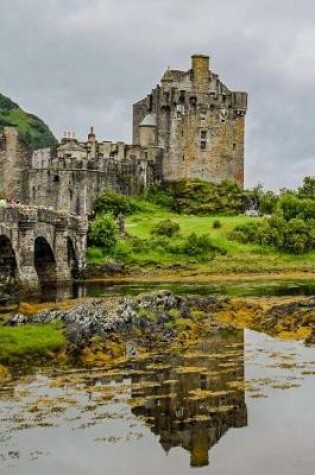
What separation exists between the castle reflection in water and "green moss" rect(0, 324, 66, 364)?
11.7ft

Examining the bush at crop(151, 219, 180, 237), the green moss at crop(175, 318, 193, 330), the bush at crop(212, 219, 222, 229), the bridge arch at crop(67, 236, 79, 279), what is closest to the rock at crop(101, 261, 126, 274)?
the bridge arch at crop(67, 236, 79, 279)

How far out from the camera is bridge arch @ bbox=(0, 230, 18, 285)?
55.5 m

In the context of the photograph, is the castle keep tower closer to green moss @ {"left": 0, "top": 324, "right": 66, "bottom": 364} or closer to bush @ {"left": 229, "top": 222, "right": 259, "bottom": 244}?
bush @ {"left": 229, "top": 222, "right": 259, "bottom": 244}

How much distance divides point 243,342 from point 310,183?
60.1 meters

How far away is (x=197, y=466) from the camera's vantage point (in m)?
19.6

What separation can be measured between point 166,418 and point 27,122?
494 ft

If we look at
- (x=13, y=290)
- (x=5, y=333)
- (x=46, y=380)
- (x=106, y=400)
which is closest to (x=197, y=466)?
(x=106, y=400)

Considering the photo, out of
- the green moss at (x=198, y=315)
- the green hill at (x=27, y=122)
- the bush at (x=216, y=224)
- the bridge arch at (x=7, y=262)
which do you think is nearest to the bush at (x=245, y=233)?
the bush at (x=216, y=224)

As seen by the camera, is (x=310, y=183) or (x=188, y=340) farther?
(x=310, y=183)

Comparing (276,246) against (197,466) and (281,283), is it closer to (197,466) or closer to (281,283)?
(281,283)

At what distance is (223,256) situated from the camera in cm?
7469

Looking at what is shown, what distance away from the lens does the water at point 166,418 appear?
19.9m

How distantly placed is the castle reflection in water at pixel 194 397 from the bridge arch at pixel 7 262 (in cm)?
2436

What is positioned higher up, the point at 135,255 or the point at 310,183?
the point at 310,183
